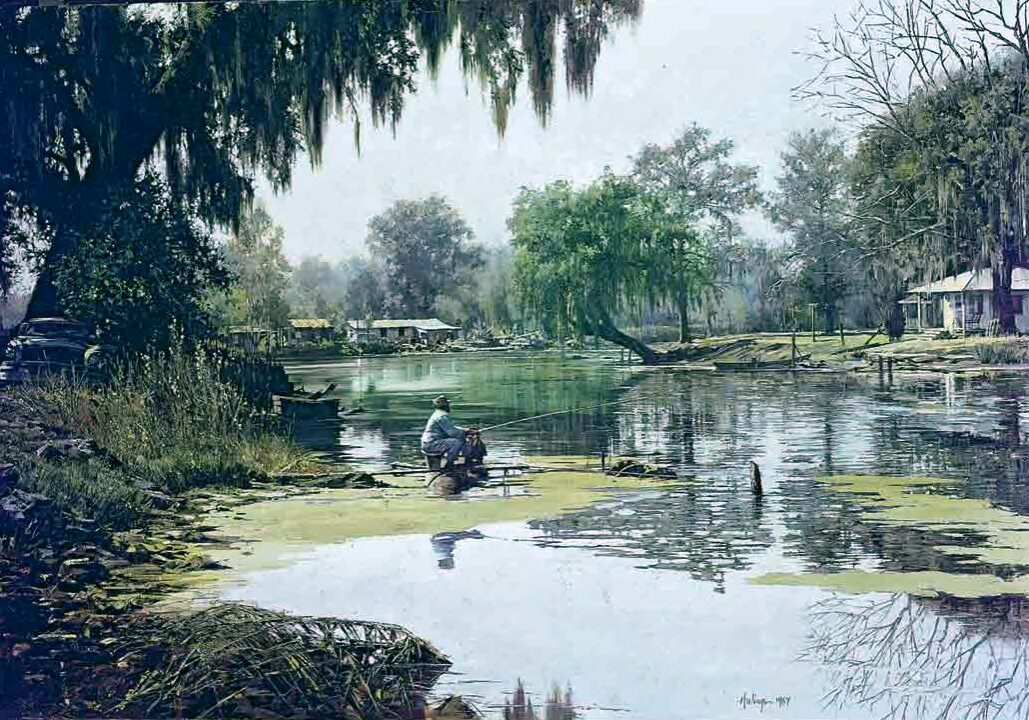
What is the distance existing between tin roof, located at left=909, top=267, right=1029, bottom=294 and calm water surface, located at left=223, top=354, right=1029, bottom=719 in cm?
34

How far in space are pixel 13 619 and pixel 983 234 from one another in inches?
143

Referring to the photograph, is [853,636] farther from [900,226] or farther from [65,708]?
[65,708]

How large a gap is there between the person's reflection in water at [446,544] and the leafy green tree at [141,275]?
1234 millimetres

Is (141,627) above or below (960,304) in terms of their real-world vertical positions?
below

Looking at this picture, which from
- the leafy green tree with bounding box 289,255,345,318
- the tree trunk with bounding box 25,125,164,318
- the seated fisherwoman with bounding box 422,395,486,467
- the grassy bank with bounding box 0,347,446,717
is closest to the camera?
the grassy bank with bounding box 0,347,446,717

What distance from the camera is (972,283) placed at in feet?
14.0

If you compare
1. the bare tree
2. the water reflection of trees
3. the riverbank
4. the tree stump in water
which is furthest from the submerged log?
the bare tree

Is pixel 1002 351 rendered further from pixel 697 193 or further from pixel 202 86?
pixel 202 86

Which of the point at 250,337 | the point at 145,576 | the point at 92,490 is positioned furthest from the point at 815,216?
the point at 92,490

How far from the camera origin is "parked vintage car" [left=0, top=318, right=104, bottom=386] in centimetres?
467

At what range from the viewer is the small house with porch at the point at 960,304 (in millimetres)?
4211

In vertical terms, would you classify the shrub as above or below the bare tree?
below

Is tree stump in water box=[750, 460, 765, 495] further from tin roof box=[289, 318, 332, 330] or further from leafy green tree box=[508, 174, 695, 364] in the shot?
tin roof box=[289, 318, 332, 330]
